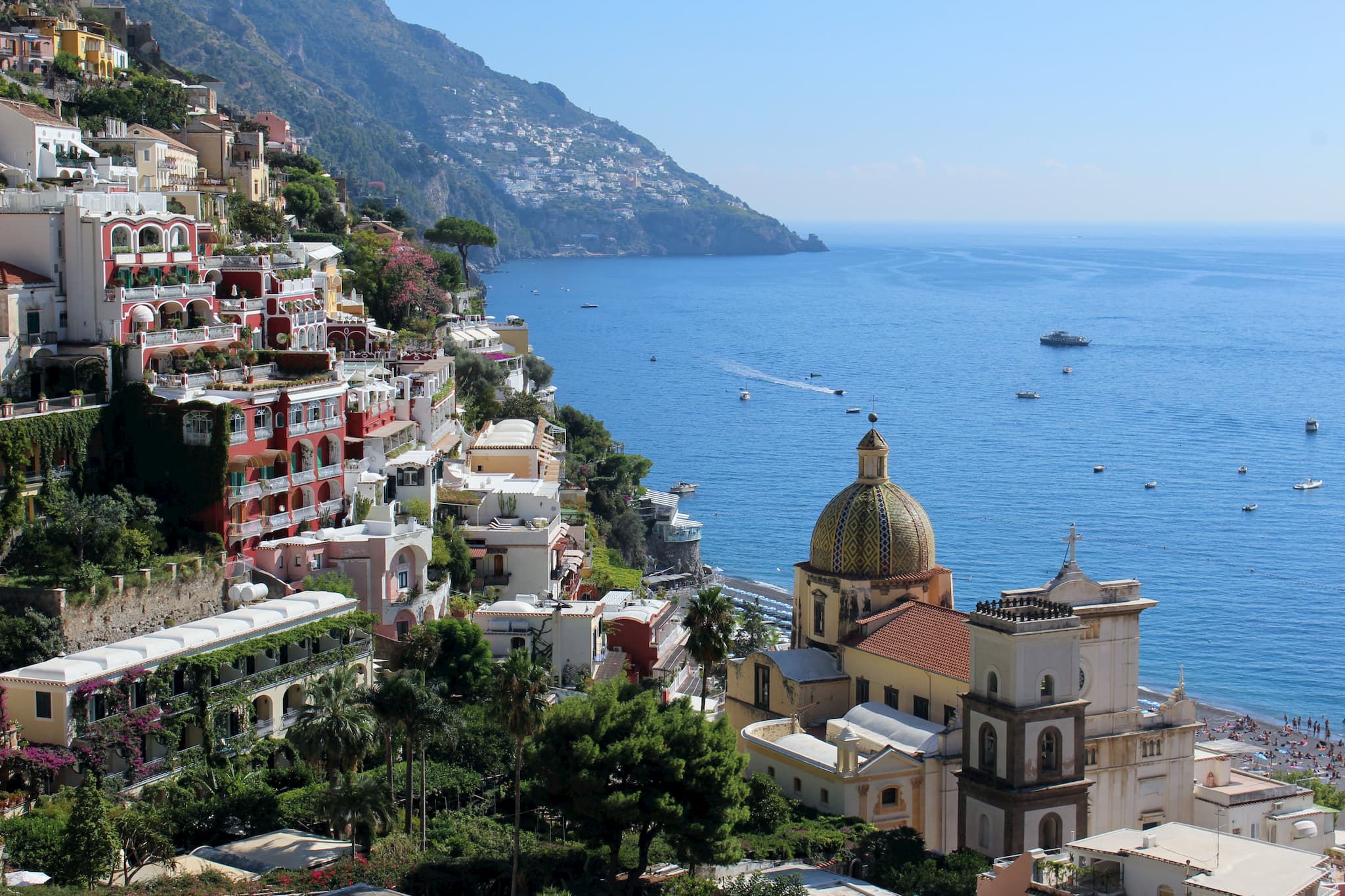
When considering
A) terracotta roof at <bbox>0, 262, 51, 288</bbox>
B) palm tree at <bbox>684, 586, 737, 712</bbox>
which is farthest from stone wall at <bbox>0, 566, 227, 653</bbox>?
palm tree at <bbox>684, 586, 737, 712</bbox>

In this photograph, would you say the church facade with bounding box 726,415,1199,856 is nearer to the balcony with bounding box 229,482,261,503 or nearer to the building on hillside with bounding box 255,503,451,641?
the building on hillside with bounding box 255,503,451,641

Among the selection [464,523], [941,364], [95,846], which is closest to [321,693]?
[95,846]

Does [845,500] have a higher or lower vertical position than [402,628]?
higher

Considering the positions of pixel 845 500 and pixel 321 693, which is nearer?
pixel 321 693

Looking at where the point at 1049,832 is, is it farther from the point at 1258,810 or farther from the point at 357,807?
the point at 357,807

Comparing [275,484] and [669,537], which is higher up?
[275,484]

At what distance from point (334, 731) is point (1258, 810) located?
22.1m

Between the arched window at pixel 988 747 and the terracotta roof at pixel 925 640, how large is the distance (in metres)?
2.71

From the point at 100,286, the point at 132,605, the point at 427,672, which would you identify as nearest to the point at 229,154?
the point at 100,286

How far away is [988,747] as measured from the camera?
113 ft

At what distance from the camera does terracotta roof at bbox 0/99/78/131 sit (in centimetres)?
5816

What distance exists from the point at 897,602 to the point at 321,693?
619 inches

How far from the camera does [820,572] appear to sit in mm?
42094

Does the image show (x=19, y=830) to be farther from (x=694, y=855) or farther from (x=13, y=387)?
(x=13, y=387)
